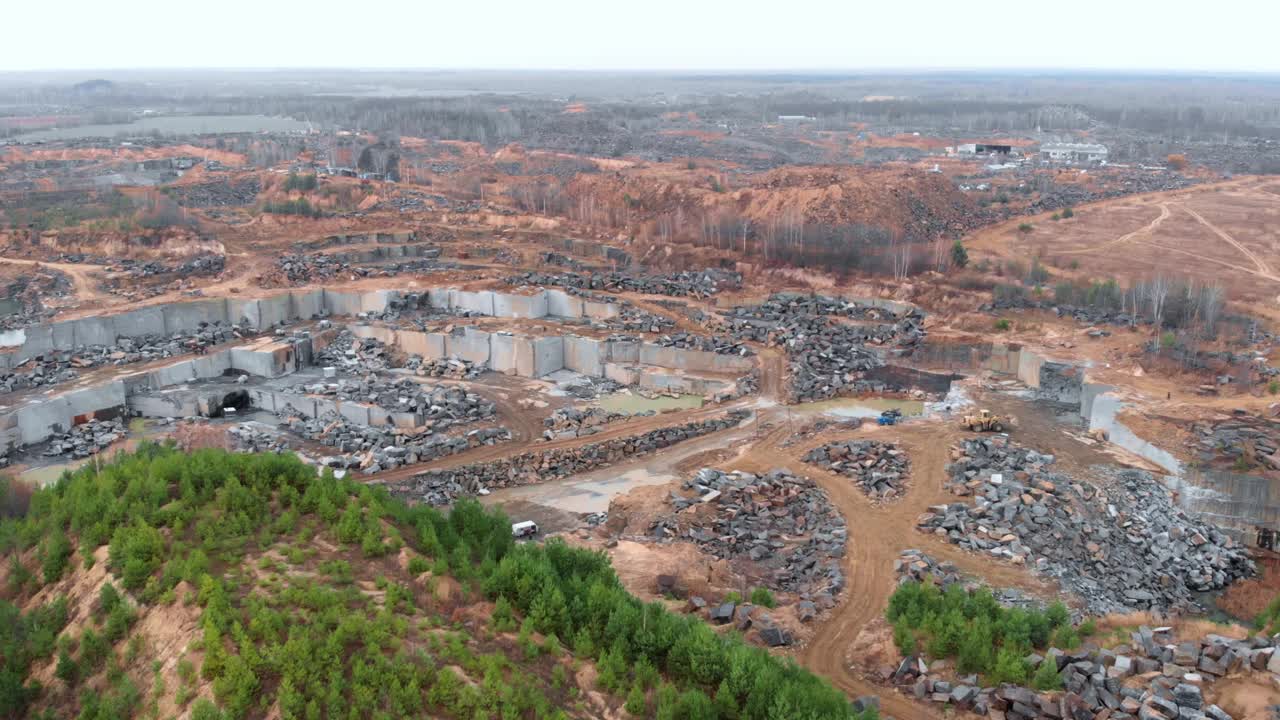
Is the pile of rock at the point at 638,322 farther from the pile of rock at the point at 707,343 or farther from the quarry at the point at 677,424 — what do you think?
the pile of rock at the point at 707,343

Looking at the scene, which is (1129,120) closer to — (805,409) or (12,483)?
(805,409)

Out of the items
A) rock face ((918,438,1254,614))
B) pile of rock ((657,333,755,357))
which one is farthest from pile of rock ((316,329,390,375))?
rock face ((918,438,1254,614))

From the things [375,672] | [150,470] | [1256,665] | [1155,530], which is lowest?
[1155,530]

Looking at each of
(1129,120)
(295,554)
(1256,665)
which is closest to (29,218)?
(295,554)

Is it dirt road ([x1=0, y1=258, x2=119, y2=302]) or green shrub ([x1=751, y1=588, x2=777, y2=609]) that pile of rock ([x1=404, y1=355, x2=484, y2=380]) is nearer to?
dirt road ([x1=0, y1=258, x2=119, y2=302])

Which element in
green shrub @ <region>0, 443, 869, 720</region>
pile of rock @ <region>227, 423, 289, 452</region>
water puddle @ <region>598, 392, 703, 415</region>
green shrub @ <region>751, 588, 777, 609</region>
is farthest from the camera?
water puddle @ <region>598, 392, 703, 415</region>

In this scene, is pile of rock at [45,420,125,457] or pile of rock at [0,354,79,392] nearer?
pile of rock at [45,420,125,457]
